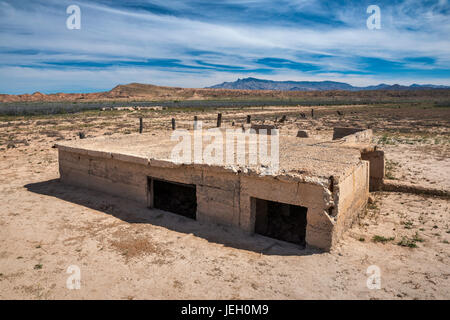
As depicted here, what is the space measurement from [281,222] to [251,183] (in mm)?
1915

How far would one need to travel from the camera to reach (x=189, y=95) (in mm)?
139750

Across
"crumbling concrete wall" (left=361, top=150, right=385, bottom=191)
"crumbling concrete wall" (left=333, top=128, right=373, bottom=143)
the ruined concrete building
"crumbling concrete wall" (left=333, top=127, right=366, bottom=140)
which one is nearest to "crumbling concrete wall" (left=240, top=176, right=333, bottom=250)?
the ruined concrete building

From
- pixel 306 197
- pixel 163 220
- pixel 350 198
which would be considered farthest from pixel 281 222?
pixel 163 220

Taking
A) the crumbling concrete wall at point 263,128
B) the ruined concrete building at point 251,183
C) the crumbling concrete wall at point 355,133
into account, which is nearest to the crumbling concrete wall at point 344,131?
the crumbling concrete wall at point 355,133

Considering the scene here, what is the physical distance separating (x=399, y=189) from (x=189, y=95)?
135m

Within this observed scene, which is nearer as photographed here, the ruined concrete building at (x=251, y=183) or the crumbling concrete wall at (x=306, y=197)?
the crumbling concrete wall at (x=306, y=197)

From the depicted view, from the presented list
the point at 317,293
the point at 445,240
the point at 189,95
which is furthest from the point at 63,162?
the point at 189,95

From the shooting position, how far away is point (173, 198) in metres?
9.30

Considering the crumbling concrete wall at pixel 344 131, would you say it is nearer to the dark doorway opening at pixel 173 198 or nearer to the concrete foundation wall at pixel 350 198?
the concrete foundation wall at pixel 350 198

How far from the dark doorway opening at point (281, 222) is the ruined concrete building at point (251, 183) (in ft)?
0.07

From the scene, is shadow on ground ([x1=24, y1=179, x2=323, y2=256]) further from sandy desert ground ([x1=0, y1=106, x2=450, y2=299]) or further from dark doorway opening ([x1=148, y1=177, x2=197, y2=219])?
dark doorway opening ([x1=148, y1=177, x2=197, y2=219])

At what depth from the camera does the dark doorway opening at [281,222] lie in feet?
23.6

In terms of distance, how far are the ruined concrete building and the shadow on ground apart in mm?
180
